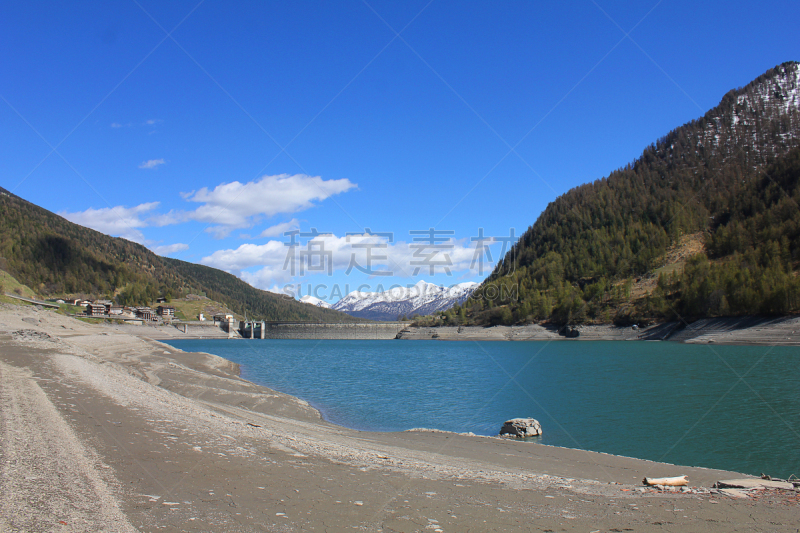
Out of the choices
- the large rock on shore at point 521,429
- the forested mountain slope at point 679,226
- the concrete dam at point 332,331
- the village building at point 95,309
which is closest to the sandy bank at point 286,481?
the large rock on shore at point 521,429

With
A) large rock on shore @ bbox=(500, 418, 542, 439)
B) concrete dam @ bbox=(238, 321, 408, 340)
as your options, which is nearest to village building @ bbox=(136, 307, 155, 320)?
concrete dam @ bbox=(238, 321, 408, 340)

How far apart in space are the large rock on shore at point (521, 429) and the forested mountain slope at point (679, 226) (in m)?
76.4

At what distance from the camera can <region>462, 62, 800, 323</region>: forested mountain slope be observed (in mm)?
96000

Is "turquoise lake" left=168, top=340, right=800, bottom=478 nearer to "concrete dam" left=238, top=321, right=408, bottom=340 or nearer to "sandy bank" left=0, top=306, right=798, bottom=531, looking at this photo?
"sandy bank" left=0, top=306, right=798, bottom=531

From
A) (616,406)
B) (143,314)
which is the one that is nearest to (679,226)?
(616,406)

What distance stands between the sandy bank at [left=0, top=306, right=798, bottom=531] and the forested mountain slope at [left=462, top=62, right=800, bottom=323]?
273 feet

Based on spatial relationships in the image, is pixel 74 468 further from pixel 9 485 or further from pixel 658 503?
pixel 658 503

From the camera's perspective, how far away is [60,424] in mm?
10109

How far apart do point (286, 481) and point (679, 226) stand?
530 feet

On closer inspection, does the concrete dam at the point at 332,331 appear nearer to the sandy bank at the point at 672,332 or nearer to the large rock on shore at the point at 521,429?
the sandy bank at the point at 672,332

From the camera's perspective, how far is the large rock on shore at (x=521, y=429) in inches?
674

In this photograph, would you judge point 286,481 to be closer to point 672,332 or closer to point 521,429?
point 521,429

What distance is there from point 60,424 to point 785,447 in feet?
70.5

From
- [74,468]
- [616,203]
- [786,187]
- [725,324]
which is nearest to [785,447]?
[74,468]
